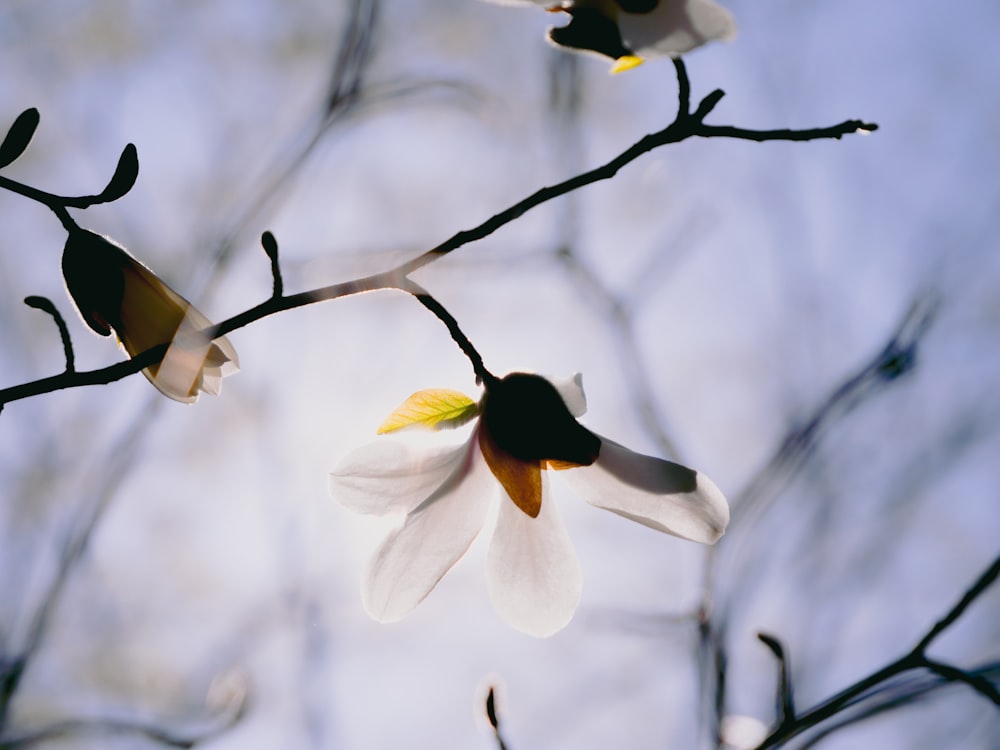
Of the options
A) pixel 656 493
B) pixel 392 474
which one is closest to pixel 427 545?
pixel 392 474

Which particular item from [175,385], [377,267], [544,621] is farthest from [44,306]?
[377,267]

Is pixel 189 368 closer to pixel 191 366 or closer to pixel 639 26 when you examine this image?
pixel 191 366

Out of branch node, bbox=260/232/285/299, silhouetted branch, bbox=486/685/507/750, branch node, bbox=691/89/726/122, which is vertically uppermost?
branch node, bbox=691/89/726/122

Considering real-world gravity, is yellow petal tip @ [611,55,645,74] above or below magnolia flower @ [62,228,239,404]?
above

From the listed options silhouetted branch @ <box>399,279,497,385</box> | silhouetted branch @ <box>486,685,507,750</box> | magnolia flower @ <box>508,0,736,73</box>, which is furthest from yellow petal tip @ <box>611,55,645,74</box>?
silhouetted branch @ <box>486,685,507,750</box>

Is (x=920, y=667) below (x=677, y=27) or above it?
below

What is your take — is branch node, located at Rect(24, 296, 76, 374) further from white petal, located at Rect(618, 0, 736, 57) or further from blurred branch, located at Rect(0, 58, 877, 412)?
white petal, located at Rect(618, 0, 736, 57)

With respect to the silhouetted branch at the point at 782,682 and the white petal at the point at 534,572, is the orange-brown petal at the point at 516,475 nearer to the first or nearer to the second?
the white petal at the point at 534,572

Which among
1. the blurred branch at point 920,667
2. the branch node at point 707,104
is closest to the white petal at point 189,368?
the branch node at point 707,104
